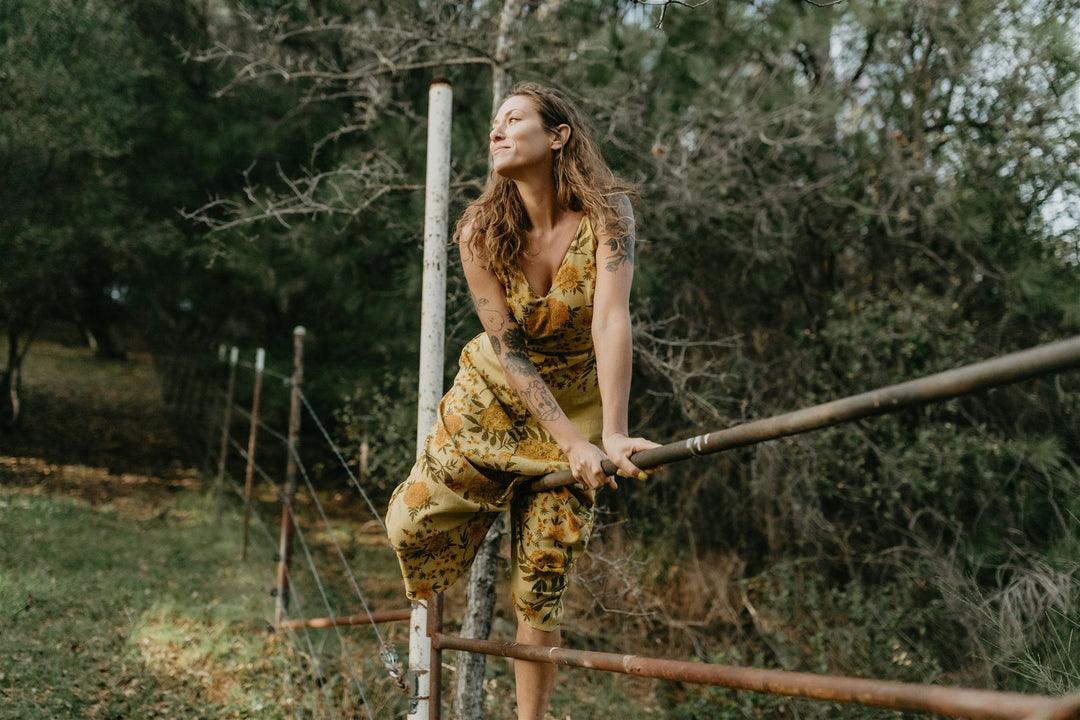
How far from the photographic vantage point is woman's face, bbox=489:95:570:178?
183cm

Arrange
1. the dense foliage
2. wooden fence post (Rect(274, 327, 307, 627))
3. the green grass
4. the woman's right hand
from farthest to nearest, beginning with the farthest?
the dense foliage < wooden fence post (Rect(274, 327, 307, 627)) < the green grass < the woman's right hand

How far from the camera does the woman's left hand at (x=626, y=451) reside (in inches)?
52.8

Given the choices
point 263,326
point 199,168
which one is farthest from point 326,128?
point 263,326

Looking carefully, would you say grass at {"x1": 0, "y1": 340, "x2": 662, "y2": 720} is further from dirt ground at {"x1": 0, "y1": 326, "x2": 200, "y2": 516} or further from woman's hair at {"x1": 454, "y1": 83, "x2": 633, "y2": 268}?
woman's hair at {"x1": 454, "y1": 83, "x2": 633, "y2": 268}

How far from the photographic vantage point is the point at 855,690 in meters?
1.01

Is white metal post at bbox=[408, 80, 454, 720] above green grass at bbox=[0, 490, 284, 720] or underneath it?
above

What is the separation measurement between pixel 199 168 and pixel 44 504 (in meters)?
3.20

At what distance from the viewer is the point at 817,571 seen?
5715 millimetres

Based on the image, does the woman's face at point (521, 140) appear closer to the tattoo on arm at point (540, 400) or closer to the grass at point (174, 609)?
the tattoo on arm at point (540, 400)

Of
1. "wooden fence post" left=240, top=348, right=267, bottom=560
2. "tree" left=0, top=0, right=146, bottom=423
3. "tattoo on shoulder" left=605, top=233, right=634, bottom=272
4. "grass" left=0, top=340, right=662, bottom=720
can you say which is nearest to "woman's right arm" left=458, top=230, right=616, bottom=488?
"tattoo on shoulder" left=605, top=233, right=634, bottom=272

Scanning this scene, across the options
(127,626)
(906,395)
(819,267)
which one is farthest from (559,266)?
(819,267)

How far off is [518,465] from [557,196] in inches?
24.1

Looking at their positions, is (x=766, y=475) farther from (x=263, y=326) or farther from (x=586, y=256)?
(x=263, y=326)

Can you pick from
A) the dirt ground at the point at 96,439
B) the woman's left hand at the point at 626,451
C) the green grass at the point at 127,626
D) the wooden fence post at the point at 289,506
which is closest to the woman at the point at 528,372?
the woman's left hand at the point at 626,451
